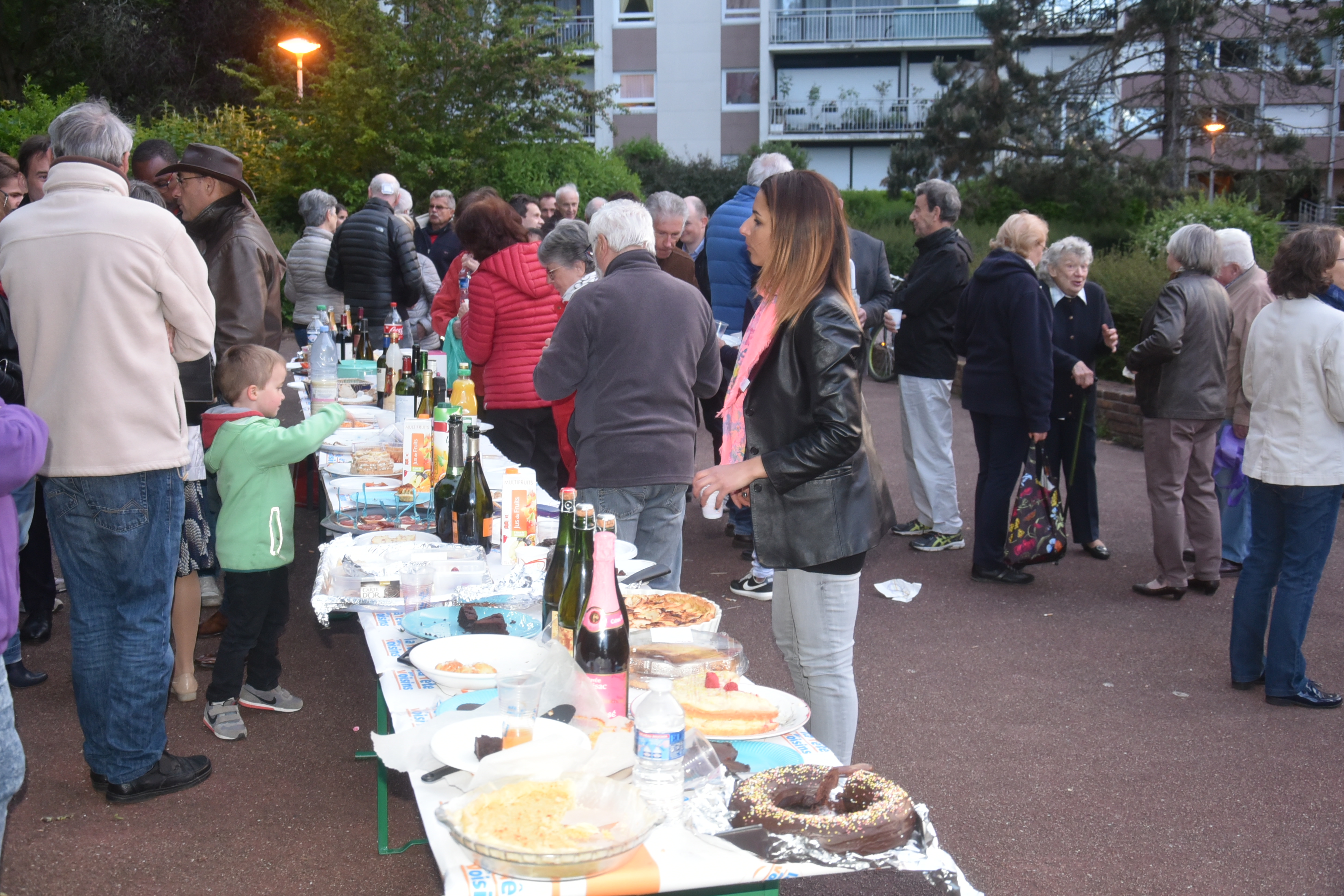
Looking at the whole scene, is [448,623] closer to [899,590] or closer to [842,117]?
[899,590]

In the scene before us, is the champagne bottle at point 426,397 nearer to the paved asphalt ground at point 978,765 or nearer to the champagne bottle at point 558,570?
the paved asphalt ground at point 978,765

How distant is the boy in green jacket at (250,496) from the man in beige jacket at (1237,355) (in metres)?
4.32

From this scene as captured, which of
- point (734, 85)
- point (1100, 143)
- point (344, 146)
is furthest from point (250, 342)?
point (734, 85)

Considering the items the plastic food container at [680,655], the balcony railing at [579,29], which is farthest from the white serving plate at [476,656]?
the balcony railing at [579,29]

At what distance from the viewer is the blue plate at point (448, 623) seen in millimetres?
2693

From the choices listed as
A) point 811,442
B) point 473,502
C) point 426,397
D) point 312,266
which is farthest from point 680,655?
point 312,266

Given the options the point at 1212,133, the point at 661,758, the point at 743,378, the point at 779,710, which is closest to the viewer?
the point at 661,758

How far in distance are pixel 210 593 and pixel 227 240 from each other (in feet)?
5.42

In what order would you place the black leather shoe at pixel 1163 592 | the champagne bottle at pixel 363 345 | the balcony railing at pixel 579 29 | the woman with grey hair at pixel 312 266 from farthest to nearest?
the balcony railing at pixel 579 29 < the woman with grey hair at pixel 312 266 < the champagne bottle at pixel 363 345 < the black leather shoe at pixel 1163 592

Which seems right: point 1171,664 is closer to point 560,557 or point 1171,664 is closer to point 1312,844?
point 1312,844

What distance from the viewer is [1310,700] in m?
4.64

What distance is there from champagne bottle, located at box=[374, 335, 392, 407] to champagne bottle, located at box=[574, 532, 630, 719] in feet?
13.8

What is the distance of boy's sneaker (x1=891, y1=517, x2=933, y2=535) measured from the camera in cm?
716

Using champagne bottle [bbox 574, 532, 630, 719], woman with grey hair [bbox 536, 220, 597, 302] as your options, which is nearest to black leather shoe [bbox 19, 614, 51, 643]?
woman with grey hair [bbox 536, 220, 597, 302]
